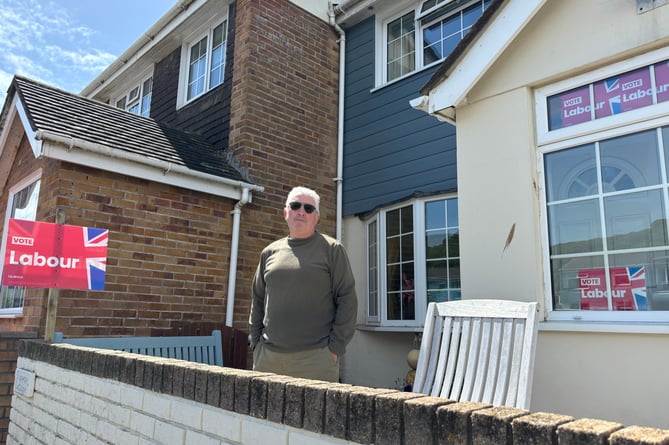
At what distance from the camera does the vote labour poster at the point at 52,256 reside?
3.26 m

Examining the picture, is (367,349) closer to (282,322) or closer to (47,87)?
(282,322)

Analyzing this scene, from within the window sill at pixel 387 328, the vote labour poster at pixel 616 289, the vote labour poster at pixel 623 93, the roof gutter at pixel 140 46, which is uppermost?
the roof gutter at pixel 140 46

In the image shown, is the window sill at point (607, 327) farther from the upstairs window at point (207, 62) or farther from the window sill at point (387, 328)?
the upstairs window at point (207, 62)

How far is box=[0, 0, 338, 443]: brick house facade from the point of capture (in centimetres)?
501

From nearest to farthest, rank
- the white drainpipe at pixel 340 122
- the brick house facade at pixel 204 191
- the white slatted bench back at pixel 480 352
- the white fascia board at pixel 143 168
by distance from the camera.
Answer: the white slatted bench back at pixel 480 352
the white fascia board at pixel 143 168
the brick house facade at pixel 204 191
the white drainpipe at pixel 340 122

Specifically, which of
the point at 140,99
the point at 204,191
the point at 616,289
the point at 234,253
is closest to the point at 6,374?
the point at 234,253

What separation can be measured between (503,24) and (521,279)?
6.07 feet

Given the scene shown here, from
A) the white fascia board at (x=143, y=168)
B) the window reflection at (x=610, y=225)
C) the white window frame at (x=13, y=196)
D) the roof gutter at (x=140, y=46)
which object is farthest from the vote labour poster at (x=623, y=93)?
the roof gutter at (x=140, y=46)

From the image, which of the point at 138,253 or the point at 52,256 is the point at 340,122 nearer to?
the point at 138,253

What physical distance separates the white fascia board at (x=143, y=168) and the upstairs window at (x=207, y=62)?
252 centimetres

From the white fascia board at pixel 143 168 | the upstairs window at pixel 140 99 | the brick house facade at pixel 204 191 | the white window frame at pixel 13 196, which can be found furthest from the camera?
the upstairs window at pixel 140 99

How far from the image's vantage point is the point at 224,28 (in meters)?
7.98

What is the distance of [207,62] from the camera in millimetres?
8156

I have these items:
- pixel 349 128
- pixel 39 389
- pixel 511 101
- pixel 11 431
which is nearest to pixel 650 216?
pixel 511 101
